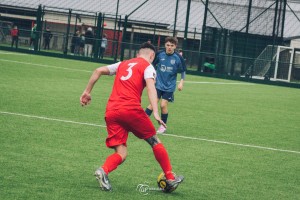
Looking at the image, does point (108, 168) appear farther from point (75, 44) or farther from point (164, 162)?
point (75, 44)

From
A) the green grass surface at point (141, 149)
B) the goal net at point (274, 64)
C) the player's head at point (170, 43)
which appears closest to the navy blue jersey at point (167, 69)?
the player's head at point (170, 43)

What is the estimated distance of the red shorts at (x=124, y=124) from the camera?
7707 millimetres

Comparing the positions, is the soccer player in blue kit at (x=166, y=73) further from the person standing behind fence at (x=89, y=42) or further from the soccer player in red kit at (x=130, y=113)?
the person standing behind fence at (x=89, y=42)

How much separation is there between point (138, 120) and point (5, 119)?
5.52m

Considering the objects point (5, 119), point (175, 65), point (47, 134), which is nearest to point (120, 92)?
point (47, 134)

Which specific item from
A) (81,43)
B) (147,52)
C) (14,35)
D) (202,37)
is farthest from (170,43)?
(14,35)

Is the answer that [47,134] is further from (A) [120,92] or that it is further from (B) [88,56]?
(B) [88,56]

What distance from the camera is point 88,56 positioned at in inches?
1481

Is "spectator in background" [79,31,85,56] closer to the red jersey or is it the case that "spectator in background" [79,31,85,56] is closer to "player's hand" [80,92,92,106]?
"player's hand" [80,92,92,106]

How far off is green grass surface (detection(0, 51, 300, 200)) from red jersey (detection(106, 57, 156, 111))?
38.2 inches

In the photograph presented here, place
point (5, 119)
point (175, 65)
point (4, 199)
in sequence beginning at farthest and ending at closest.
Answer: point (175, 65), point (5, 119), point (4, 199)

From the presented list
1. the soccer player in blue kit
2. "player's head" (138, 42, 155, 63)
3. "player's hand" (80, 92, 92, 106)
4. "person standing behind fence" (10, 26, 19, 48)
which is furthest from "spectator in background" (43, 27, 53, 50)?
"player's head" (138, 42, 155, 63)

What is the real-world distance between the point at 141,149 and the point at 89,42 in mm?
26820

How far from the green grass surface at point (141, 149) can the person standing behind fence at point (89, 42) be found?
16.1 metres
